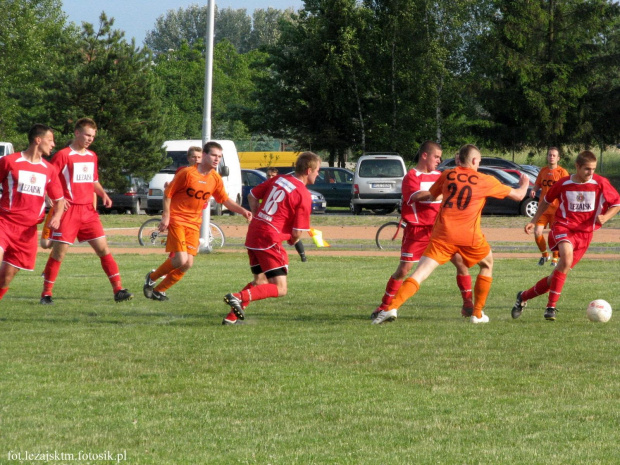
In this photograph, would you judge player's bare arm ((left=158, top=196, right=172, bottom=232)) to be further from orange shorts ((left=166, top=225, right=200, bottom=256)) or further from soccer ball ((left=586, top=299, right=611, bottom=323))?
soccer ball ((left=586, top=299, right=611, bottom=323))

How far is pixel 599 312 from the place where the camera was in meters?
9.65

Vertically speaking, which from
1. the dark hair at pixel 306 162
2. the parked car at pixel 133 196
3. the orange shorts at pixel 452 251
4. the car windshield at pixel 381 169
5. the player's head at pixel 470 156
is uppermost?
the player's head at pixel 470 156

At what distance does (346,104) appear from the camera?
4575 cm

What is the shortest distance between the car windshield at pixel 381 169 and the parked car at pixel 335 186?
3.80 metres

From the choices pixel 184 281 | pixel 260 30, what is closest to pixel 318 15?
pixel 184 281

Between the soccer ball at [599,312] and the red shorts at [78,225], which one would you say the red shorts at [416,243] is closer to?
the soccer ball at [599,312]

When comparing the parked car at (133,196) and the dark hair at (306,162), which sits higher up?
the dark hair at (306,162)

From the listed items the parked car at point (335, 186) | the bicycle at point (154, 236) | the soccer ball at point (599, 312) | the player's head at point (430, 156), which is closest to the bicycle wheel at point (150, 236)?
the bicycle at point (154, 236)

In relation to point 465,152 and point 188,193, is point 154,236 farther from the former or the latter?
point 465,152

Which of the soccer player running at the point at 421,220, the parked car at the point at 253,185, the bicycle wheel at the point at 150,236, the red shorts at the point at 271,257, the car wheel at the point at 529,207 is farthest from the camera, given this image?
the parked car at the point at 253,185

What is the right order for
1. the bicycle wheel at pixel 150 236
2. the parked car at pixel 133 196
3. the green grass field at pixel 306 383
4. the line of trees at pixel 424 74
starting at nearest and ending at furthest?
1. the green grass field at pixel 306 383
2. the bicycle wheel at pixel 150 236
3. the parked car at pixel 133 196
4. the line of trees at pixel 424 74

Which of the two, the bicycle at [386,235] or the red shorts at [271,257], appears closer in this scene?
the red shorts at [271,257]

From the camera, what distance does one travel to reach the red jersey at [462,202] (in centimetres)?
935

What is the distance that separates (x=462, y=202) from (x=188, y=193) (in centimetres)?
315
